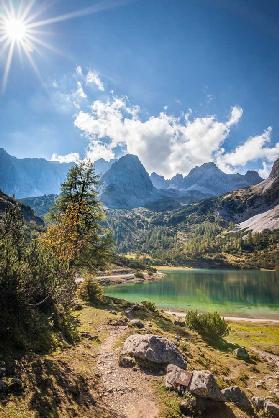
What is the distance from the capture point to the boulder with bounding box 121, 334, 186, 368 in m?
20.2

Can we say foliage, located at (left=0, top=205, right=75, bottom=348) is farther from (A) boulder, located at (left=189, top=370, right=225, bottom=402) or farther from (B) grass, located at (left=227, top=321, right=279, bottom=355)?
(B) grass, located at (left=227, top=321, right=279, bottom=355)

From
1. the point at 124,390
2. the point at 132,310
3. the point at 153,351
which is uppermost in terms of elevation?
the point at 132,310

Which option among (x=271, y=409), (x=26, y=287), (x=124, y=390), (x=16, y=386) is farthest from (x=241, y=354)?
(x=16, y=386)

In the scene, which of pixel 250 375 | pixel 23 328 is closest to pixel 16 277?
pixel 23 328

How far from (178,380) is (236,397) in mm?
4122

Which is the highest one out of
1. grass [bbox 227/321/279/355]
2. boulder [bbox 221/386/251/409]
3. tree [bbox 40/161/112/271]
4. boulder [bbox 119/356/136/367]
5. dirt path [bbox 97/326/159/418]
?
tree [bbox 40/161/112/271]

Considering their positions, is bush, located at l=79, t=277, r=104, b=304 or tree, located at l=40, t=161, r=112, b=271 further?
tree, located at l=40, t=161, r=112, b=271

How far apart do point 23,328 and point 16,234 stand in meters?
10.4

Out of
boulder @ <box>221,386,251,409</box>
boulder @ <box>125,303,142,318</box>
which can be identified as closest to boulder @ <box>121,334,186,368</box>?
boulder @ <box>221,386,251,409</box>

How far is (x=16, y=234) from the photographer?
27.0 metres

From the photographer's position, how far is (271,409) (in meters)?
19.2

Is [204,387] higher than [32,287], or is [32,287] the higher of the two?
[32,287]

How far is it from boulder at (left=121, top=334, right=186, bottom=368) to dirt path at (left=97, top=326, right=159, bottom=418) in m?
1.10

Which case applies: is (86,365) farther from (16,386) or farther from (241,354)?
(241,354)
